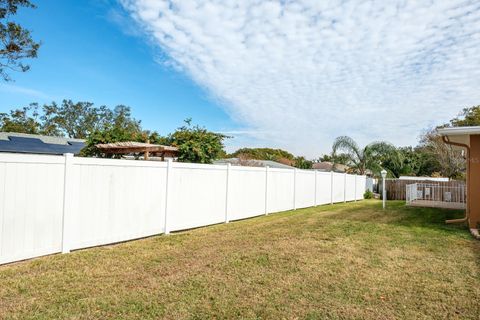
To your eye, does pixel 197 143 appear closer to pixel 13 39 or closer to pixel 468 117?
pixel 13 39

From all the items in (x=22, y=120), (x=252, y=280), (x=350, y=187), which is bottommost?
(x=252, y=280)

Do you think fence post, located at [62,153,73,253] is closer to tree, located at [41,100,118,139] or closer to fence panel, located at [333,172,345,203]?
fence panel, located at [333,172,345,203]

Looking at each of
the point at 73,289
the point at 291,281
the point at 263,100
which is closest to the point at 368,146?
the point at 263,100

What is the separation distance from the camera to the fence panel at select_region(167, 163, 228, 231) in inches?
323

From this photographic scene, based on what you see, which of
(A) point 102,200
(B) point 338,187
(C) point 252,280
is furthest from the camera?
(B) point 338,187

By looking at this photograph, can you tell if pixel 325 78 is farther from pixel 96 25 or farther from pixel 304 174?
pixel 96 25

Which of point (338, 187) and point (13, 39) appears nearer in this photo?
point (13, 39)

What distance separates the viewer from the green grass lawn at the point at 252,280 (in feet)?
12.2

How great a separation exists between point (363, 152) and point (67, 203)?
77.3 feet

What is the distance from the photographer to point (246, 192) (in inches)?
437

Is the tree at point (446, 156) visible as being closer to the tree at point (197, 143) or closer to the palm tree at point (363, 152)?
the palm tree at point (363, 152)

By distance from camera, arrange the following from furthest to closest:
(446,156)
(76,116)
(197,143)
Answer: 1. (76,116)
2. (446,156)
3. (197,143)

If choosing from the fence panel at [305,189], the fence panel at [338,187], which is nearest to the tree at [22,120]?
the fence panel at [305,189]

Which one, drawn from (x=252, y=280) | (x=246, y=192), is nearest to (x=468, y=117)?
(x=246, y=192)
